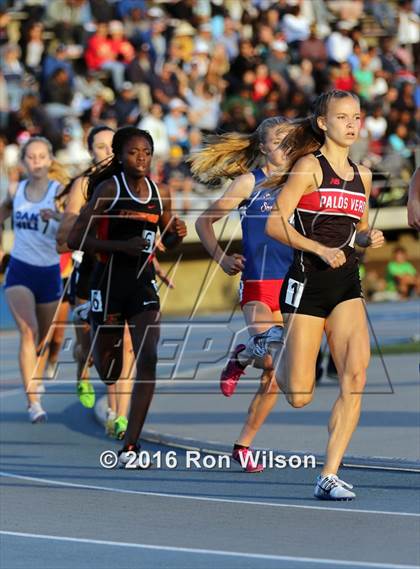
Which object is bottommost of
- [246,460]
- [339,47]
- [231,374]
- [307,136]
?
[246,460]

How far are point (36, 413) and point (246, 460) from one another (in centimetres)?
379

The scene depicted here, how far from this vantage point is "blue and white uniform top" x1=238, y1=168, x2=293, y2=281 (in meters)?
10.2

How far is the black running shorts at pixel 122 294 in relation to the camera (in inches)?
422

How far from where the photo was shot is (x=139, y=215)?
35.3 feet

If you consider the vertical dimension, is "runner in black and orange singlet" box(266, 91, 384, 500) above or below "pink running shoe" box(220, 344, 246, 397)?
above

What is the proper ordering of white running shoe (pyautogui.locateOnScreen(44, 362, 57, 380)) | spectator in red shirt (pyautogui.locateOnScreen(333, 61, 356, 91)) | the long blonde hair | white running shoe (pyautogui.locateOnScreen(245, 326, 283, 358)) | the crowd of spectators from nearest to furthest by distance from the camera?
white running shoe (pyautogui.locateOnScreen(245, 326, 283, 358)), the long blonde hair, white running shoe (pyautogui.locateOnScreen(44, 362, 57, 380)), the crowd of spectators, spectator in red shirt (pyautogui.locateOnScreen(333, 61, 356, 91))

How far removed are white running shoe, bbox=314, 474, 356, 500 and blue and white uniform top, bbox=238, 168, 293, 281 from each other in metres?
1.90

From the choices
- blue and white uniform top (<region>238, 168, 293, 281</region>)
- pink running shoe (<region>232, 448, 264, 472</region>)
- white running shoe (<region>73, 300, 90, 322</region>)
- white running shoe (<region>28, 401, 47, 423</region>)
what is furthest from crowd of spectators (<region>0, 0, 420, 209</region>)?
pink running shoe (<region>232, 448, 264, 472</region>)

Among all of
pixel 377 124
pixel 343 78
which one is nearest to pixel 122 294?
pixel 377 124

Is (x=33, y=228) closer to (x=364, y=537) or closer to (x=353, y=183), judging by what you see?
(x=353, y=183)

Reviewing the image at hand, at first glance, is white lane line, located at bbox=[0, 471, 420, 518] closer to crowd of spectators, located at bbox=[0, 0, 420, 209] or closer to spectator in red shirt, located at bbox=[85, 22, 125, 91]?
crowd of spectators, located at bbox=[0, 0, 420, 209]

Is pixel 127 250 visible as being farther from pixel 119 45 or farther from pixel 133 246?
pixel 119 45

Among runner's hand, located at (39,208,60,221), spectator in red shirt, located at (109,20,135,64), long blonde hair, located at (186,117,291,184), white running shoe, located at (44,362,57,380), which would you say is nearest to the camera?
long blonde hair, located at (186,117,291,184)

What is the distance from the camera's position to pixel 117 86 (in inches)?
1059
